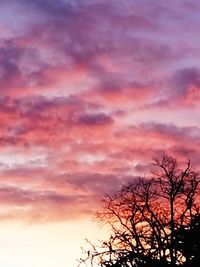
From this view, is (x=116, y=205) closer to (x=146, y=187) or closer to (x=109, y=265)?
(x=146, y=187)

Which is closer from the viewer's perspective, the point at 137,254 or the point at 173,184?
the point at 137,254

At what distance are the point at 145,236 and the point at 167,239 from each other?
0.84 meters

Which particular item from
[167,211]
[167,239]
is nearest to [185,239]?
[167,239]

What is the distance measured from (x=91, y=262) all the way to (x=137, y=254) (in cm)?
138

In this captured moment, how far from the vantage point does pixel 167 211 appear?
77.6 ft

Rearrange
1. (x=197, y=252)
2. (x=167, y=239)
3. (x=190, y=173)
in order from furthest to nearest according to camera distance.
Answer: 1. (x=190, y=173)
2. (x=167, y=239)
3. (x=197, y=252)

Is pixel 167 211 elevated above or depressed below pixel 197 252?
above

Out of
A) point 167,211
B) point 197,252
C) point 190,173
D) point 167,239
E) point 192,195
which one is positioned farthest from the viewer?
point 190,173

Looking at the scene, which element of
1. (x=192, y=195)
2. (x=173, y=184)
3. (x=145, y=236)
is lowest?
(x=145, y=236)

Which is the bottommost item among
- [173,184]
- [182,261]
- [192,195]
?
[182,261]

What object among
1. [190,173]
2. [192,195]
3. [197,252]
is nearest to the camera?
[197,252]

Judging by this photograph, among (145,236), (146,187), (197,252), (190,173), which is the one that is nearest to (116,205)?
(146,187)

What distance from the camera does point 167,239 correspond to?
12.9 meters

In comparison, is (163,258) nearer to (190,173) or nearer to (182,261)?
(182,261)
